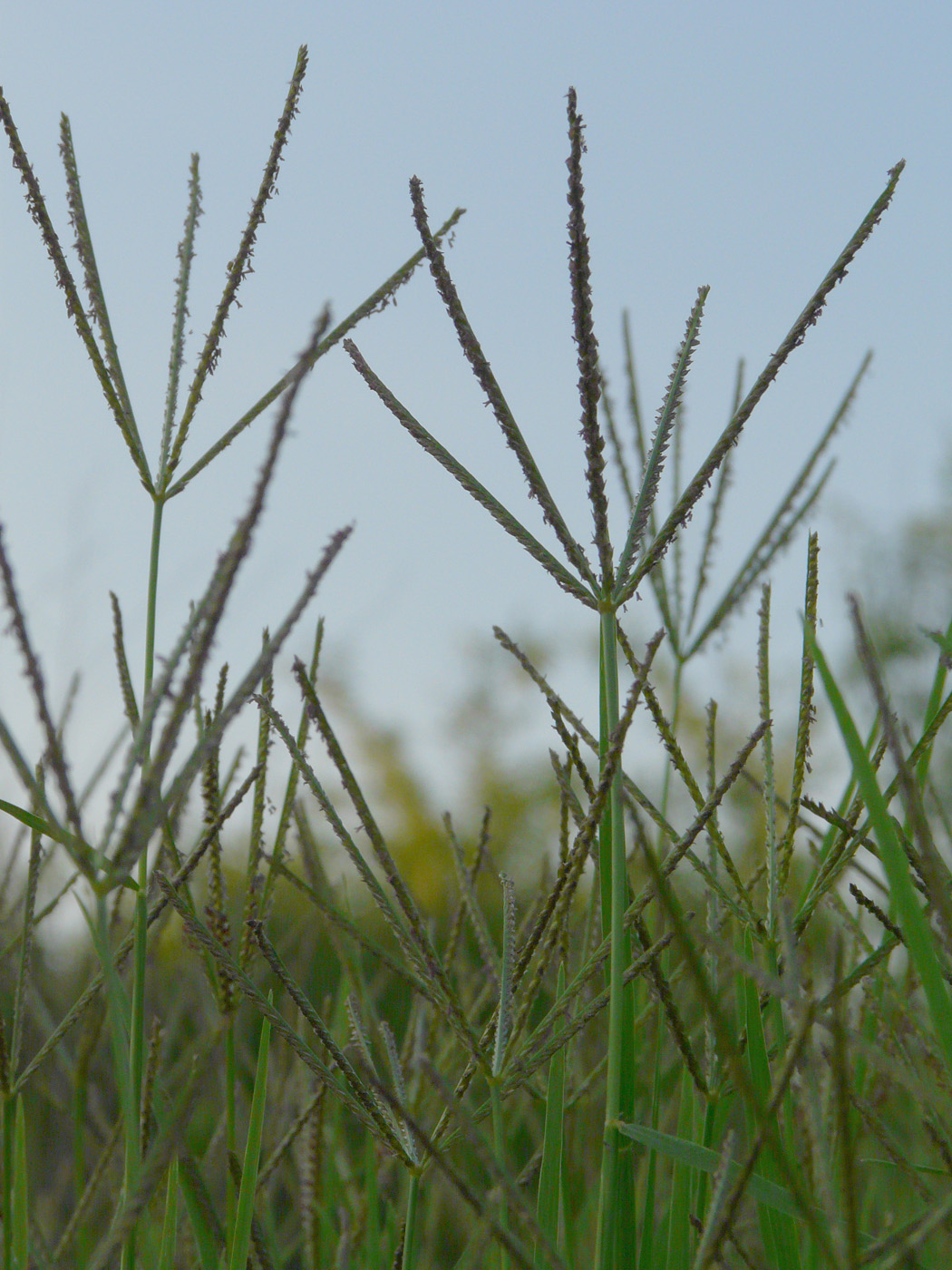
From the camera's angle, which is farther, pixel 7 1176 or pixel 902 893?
pixel 7 1176

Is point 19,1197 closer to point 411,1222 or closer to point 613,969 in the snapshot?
point 411,1222

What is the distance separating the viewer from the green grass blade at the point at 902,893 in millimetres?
410

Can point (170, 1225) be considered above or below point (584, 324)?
below

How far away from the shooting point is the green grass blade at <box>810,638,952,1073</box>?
410 millimetres

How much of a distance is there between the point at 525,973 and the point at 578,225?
0.35 m

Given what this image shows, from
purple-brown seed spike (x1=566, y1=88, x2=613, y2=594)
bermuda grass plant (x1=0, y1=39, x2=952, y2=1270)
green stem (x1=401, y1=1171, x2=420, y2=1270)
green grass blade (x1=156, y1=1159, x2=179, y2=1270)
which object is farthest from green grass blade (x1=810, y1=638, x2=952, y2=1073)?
green grass blade (x1=156, y1=1159, x2=179, y2=1270)

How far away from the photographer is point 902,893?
1.35ft

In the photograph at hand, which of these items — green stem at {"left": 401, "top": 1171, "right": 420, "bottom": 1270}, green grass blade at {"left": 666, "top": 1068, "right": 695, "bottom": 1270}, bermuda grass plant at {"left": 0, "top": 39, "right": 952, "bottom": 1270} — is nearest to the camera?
bermuda grass plant at {"left": 0, "top": 39, "right": 952, "bottom": 1270}

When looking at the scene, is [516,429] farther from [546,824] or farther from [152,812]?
[546,824]

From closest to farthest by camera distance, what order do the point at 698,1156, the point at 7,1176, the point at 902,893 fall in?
1. the point at 902,893
2. the point at 698,1156
3. the point at 7,1176

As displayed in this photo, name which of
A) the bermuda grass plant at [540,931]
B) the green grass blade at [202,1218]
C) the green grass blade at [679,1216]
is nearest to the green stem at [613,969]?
the bermuda grass plant at [540,931]

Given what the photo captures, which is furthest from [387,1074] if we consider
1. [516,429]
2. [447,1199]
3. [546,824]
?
[546,824]

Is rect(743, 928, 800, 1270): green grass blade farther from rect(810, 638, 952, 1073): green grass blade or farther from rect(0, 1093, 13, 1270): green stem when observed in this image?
rect(0, 1093, 13, 1270): green stem

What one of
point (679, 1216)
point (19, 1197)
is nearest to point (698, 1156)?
point (679, 1216)
